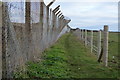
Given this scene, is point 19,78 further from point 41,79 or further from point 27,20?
point 27,20

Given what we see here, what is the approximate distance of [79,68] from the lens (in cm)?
766

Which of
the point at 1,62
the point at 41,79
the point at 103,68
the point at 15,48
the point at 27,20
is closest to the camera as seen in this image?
the point at 1,62

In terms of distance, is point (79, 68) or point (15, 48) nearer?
point (15, 48)

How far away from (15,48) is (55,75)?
4.92ft

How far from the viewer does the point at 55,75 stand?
6.13 metres

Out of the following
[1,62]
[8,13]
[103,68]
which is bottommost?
[103,68]

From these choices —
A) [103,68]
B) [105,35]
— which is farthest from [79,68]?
[105,35]

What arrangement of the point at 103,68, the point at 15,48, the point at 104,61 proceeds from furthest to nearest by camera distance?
the point at 104,61
the point at 103,68
the point at 15,48

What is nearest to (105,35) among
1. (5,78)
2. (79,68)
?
(79,68)

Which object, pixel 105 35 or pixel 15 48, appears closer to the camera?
pixel 15 48

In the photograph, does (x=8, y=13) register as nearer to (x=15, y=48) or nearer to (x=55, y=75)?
(x=15, y=48)

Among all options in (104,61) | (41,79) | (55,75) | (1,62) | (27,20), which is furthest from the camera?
(104,61)

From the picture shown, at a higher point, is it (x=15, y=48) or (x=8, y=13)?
(x=8, y=13)

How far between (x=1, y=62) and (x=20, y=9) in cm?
164
